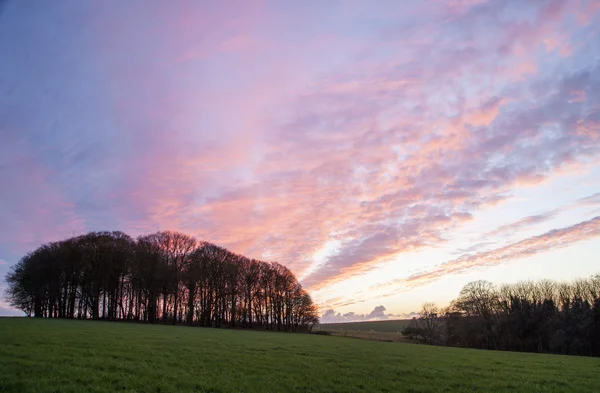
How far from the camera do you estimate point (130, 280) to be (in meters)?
95.4

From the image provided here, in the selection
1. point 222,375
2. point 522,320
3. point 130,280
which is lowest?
point 522,320

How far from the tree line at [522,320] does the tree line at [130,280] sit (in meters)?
69.2

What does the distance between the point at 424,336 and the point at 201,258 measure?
Result: 81.1 meters

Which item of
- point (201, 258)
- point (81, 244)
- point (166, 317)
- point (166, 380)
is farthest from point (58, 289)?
point (166, 380)

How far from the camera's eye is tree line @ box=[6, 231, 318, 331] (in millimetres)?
93062

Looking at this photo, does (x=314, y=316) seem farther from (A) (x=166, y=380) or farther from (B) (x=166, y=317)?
(A) (x=166, y=380)

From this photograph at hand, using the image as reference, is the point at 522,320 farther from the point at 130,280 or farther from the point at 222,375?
the point at 130,280

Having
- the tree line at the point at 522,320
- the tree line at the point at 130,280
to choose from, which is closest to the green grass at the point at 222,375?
the tree line at the point at 522,320

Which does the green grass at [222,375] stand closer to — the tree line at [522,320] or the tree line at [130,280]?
the tree line at [522,320]

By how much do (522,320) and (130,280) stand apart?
4192 inches

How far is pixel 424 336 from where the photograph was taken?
391 feet

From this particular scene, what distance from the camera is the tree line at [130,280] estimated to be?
9306 cm

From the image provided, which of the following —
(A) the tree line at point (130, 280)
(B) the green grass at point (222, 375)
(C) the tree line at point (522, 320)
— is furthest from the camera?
(A) the tree line at point (130, 280)

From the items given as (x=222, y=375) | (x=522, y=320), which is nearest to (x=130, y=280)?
(x=222, y=375)
